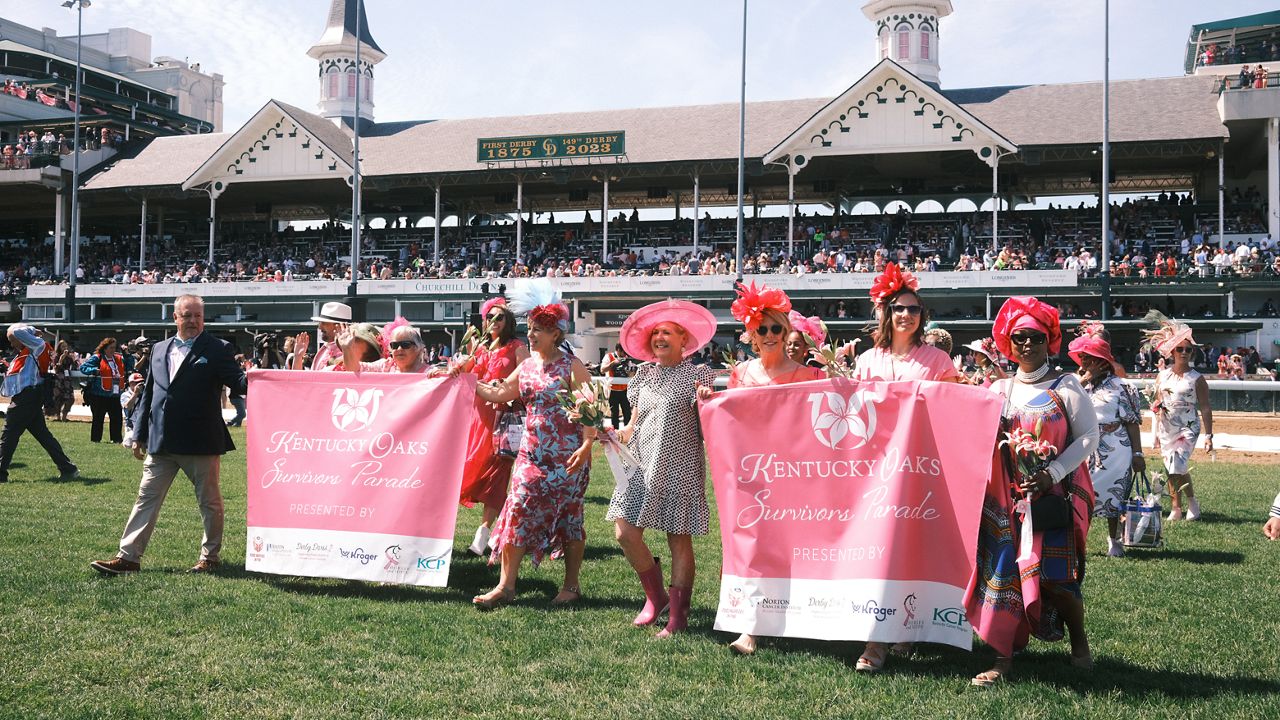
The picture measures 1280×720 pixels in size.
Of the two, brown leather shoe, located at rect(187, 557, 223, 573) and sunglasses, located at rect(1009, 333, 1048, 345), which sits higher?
sunglasses, located at rect(1009, 333, 1048, 345)

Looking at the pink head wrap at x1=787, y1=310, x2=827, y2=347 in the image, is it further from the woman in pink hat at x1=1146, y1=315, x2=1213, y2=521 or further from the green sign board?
the green sign board

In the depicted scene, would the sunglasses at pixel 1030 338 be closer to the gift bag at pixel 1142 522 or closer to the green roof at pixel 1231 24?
the gift bag at pixel 1142 522

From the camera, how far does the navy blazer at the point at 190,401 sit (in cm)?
754

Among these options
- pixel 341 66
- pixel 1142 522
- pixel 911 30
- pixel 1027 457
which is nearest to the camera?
pixel 1027 457

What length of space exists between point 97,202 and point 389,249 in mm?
15328

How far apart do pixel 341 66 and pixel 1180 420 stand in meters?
52.3

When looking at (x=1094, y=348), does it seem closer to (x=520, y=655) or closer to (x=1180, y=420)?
(x=1180, y=420)

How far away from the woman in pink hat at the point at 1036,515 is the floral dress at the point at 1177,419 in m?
6.16

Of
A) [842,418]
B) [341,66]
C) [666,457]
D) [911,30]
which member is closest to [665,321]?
[666,457]

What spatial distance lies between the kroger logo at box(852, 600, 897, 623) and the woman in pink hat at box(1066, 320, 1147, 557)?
13.7ft

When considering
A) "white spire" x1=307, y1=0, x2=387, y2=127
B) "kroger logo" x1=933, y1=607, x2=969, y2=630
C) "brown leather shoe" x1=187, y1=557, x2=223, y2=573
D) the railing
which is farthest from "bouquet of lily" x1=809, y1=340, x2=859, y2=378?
"white spire" x1=307, y1=0, x2=387, y2=127

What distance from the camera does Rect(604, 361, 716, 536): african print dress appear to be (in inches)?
235

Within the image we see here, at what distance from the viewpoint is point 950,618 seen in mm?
5211

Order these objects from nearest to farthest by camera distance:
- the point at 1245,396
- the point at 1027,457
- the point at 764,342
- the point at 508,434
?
1. the point at 1027,457
2. the point at 764,342
3. the point at 508,434
4. the point at 1245,396
